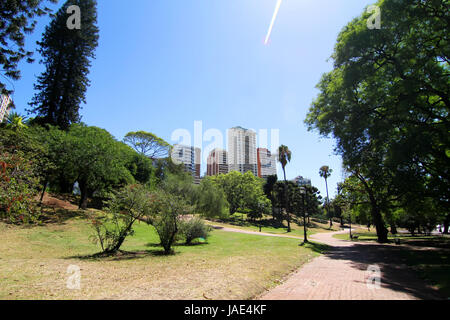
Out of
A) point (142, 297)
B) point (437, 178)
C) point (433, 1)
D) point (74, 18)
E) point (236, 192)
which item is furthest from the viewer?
point (236, 192)

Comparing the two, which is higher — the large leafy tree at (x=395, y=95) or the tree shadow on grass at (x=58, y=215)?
the large leafy tree at (x=395, y=95)

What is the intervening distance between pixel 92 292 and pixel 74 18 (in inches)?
1362

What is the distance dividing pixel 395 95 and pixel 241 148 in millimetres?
99252

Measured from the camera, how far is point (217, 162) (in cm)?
12306

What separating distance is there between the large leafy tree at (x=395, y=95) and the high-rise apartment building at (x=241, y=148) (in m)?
90.8

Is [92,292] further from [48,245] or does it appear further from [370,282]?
[48,245]

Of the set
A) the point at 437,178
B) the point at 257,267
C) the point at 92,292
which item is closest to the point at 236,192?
the point at 437,178

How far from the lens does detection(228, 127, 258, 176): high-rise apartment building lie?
107 meters

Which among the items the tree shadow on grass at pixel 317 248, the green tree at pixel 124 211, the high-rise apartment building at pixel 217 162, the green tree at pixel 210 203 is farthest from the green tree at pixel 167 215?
the high-rise apartment building at pixel 217 162

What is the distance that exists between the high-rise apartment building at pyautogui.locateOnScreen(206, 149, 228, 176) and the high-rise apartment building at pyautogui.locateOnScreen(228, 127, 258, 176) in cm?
995

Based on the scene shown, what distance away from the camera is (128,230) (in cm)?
1179

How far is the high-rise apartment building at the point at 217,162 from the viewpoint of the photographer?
119 m

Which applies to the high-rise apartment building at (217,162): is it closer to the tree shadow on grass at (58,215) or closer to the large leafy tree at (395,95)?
the tree shadow on grass at (58,215)

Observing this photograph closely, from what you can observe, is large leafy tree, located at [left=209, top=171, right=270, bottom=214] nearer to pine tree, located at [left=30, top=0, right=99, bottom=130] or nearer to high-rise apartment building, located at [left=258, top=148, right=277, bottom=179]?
pine tree, located at [left=30, top=0, right=99, bottom=130]
